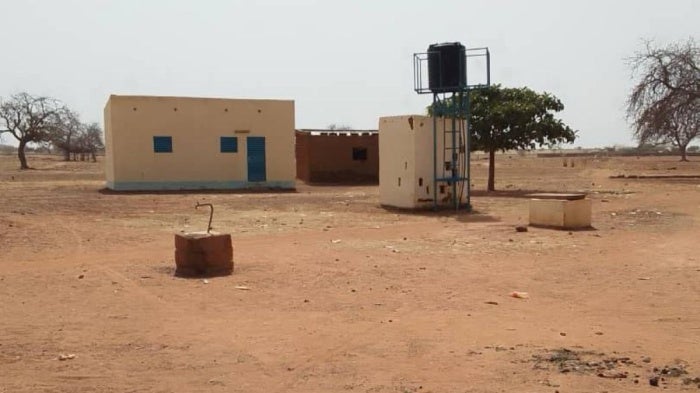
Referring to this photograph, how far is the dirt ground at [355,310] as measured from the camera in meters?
5.71

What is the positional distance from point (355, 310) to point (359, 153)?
29932 millimetres

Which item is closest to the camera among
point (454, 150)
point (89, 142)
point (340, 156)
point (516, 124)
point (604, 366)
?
point (604, 366)

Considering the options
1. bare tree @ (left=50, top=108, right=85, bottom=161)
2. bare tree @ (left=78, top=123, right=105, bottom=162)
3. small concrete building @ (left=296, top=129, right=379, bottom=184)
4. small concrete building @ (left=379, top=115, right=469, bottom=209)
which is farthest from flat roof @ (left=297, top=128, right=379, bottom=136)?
bare tree @ (left=78, top=123, right=105, bottom=162)

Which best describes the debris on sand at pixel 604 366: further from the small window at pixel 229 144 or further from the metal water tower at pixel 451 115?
the small window at pixel 229 144

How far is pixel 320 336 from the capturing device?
23.1ft

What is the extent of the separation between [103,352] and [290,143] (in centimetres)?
2662

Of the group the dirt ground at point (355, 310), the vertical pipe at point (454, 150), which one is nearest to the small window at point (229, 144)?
the vertical pipe at point (454, 150)

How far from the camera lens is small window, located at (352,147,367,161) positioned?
124 ft

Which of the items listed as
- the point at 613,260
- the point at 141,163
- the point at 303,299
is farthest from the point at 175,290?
the point at 141,163

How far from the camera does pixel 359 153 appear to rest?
124 ft

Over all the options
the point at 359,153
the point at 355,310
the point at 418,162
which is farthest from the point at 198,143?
the point at 355,310

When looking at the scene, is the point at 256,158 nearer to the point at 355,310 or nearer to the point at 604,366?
the point at 355,310

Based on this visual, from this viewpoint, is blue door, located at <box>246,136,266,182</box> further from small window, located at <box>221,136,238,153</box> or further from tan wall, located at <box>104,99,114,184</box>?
tan wall, located at <box>104,99,114,184</box>

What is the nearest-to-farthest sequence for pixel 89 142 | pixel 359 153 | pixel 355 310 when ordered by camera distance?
pixel 355 310
pixel 359 153
pixel 89 142
